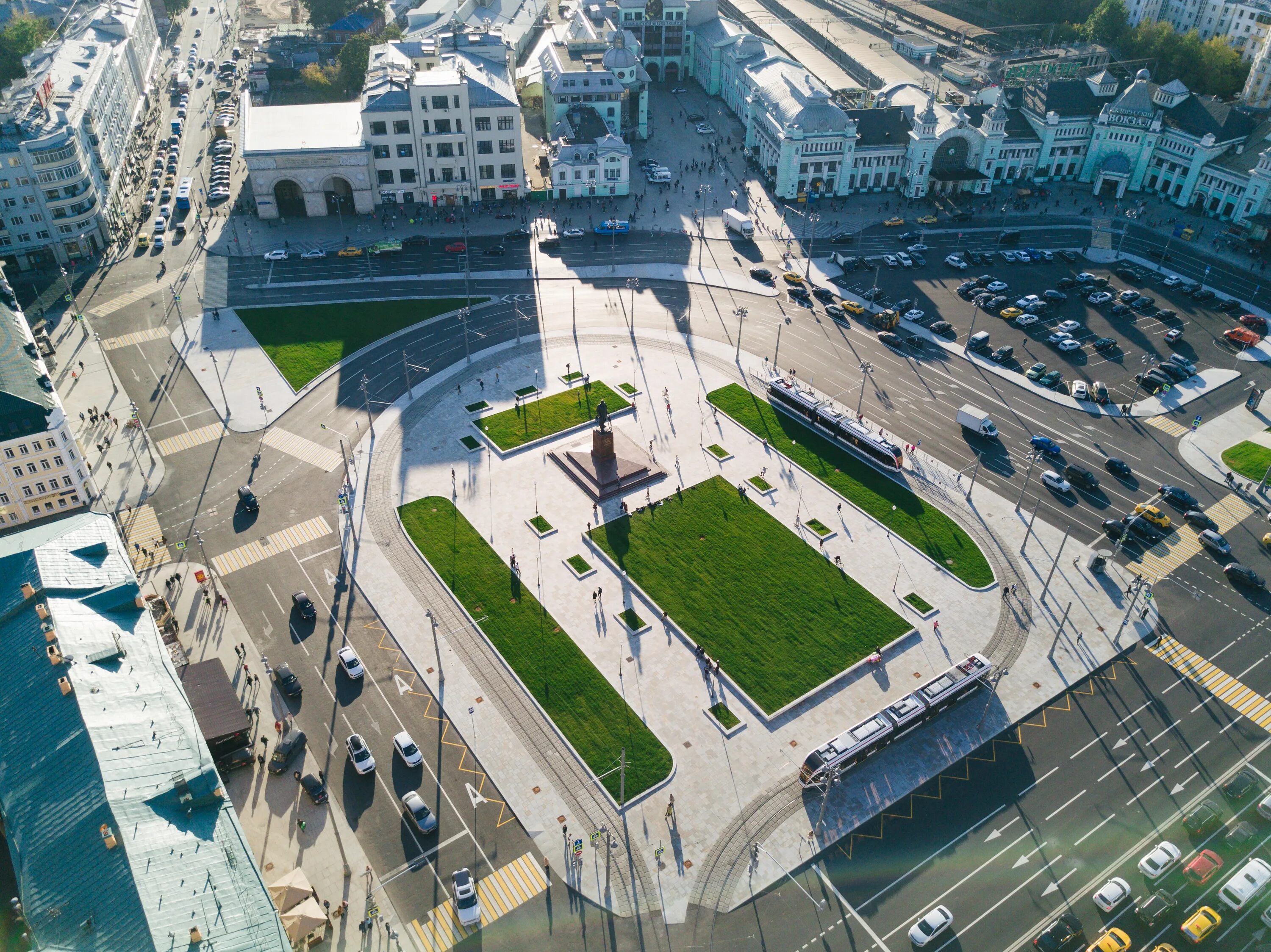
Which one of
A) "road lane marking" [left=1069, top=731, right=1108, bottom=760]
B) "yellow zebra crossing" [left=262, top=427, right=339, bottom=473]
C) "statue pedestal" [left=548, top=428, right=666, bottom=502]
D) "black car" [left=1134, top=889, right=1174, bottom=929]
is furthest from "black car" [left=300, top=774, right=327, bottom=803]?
"black car" [left=1134, top=889, right=1174, bottom=929]

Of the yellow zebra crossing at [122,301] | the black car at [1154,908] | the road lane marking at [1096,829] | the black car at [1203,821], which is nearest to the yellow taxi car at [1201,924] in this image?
the black car at [1154,908]

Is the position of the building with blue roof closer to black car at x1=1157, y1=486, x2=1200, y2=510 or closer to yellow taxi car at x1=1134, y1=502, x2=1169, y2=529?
yellow taxi car at x1=1134, y1=502, x2=1169, y2=529

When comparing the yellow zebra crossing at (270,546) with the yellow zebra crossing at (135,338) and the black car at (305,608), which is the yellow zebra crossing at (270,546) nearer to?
the black car at (305,608)

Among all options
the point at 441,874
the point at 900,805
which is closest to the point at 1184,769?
the point at 900,805

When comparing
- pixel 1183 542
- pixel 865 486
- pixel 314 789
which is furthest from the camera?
pixel 865 486

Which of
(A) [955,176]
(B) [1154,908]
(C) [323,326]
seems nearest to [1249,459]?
(B) [1154,908]

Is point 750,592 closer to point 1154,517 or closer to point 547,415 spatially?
point 547,415
